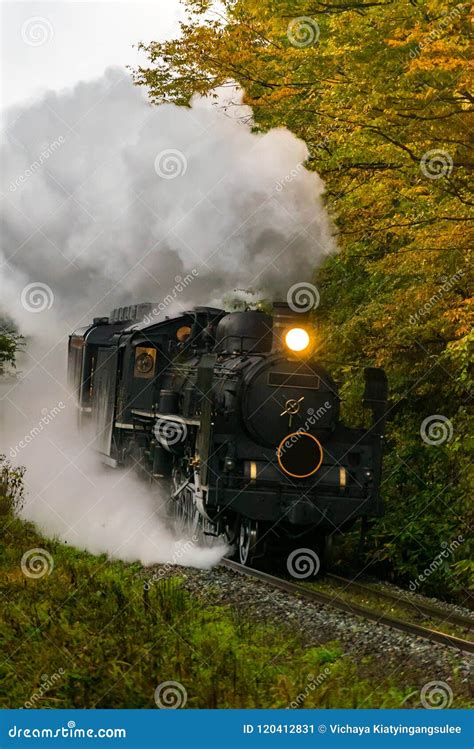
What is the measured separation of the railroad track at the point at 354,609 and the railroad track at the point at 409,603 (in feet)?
0.63

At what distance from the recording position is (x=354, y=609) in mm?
9898

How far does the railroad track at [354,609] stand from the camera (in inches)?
341

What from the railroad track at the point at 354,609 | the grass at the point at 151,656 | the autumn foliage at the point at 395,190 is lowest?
the grass at the point at 151,656

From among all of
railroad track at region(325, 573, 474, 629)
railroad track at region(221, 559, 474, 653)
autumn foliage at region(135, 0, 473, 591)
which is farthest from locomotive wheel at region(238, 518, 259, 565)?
autumn foliage at region(135, 0, 473, 591)

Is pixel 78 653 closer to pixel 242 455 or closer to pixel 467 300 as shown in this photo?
pixel 242 455

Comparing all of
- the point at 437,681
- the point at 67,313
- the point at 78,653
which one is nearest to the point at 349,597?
the point at 437,681

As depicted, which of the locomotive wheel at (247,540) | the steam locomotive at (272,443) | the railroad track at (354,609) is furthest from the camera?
the locomotive wheel at (247,540)

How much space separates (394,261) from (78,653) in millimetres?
7233

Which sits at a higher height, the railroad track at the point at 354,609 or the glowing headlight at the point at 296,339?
the glowing headlight at the point at 296,339

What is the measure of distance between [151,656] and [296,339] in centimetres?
544

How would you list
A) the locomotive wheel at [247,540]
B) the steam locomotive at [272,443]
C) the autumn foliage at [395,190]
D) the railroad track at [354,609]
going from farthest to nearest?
the locomotive wheel at [247,540], the steam locomotive at [272,443], the autumn foliage at [395,190], the railroad track at [354,609]

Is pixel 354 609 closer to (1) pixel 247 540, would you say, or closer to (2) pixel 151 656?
(1) pixel 247 540

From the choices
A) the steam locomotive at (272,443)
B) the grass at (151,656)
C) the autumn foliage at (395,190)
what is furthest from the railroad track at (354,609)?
the autumn foliage at (395,190)

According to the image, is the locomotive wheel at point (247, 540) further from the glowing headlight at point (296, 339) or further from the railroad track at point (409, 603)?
the glowing headlight at point (296, 339)
